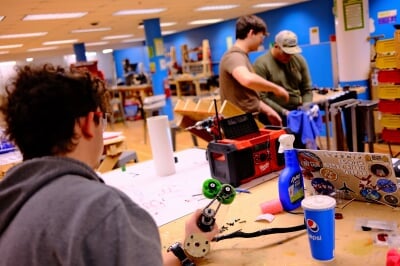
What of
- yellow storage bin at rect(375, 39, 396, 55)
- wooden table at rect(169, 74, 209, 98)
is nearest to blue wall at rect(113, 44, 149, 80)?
wooden table at rect(169, 74, 209, 98)

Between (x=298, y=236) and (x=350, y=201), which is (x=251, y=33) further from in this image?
(x=298, y=236)

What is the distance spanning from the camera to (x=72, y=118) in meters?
0.82

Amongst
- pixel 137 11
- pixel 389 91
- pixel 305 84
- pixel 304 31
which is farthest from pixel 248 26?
pixel 304 31

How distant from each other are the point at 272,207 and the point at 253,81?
125 cm

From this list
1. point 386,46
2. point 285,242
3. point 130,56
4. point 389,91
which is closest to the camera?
point 285,242

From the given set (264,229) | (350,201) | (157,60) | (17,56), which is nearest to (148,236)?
(264,229)

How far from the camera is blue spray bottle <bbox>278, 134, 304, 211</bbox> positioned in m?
1.38

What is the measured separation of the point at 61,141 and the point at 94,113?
9 cm

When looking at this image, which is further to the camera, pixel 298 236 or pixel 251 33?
pixel 251 33

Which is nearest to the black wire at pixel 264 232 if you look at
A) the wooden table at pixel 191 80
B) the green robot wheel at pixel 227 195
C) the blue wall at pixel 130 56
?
the green robot wheel at pixel 227 195

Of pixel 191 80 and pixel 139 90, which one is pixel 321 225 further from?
pixel 191 80

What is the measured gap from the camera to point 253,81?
2510 millimetres

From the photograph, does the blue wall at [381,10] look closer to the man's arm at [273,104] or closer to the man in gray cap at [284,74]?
the man in gray cap at [284,74]

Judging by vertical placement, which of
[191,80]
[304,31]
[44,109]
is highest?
[304,31]
